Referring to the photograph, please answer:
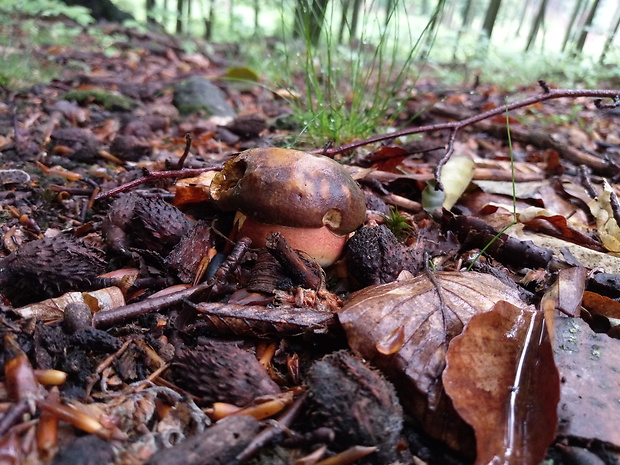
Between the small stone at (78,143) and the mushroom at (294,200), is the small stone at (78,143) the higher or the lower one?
the lower one

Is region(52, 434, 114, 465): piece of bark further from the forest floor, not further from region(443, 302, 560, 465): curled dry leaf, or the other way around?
region(443, 302, 560, 465): curled dry leaf

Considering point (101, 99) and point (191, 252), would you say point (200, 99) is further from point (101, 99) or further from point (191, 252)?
point (191, 252)

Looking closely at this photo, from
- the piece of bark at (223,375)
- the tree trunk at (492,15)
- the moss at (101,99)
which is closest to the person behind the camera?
the piece of bark at (223,375)

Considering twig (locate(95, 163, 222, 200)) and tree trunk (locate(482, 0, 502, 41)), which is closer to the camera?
twig (locate(95, 163, 222, 200))

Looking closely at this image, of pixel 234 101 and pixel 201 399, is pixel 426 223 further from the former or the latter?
pixel 234 101

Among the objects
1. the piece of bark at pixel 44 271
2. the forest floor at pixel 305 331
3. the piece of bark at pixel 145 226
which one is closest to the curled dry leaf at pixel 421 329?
the forest floor at pixel 305 331

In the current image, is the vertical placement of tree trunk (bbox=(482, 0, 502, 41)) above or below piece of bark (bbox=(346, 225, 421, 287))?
above

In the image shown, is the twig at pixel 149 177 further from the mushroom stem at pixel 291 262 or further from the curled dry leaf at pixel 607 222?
the curled dry leaf at pixel 607 222

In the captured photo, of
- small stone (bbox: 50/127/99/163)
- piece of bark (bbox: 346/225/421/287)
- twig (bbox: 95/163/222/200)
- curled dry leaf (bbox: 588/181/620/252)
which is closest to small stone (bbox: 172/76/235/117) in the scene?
small stone (bbox: 50/127/99/163)

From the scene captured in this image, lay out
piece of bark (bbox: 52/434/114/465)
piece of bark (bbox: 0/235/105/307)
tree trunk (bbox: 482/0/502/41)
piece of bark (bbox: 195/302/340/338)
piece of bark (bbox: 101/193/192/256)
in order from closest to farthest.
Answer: piece of bark (bbox: 52/434/114/465), piece of bark (bbox: 195/302/340/338), piece of bark (bbox: 0/235/105/307), piece of bark (bbox: 101/193/192/256), tree trunk (bbox: 482/0/502/41)
